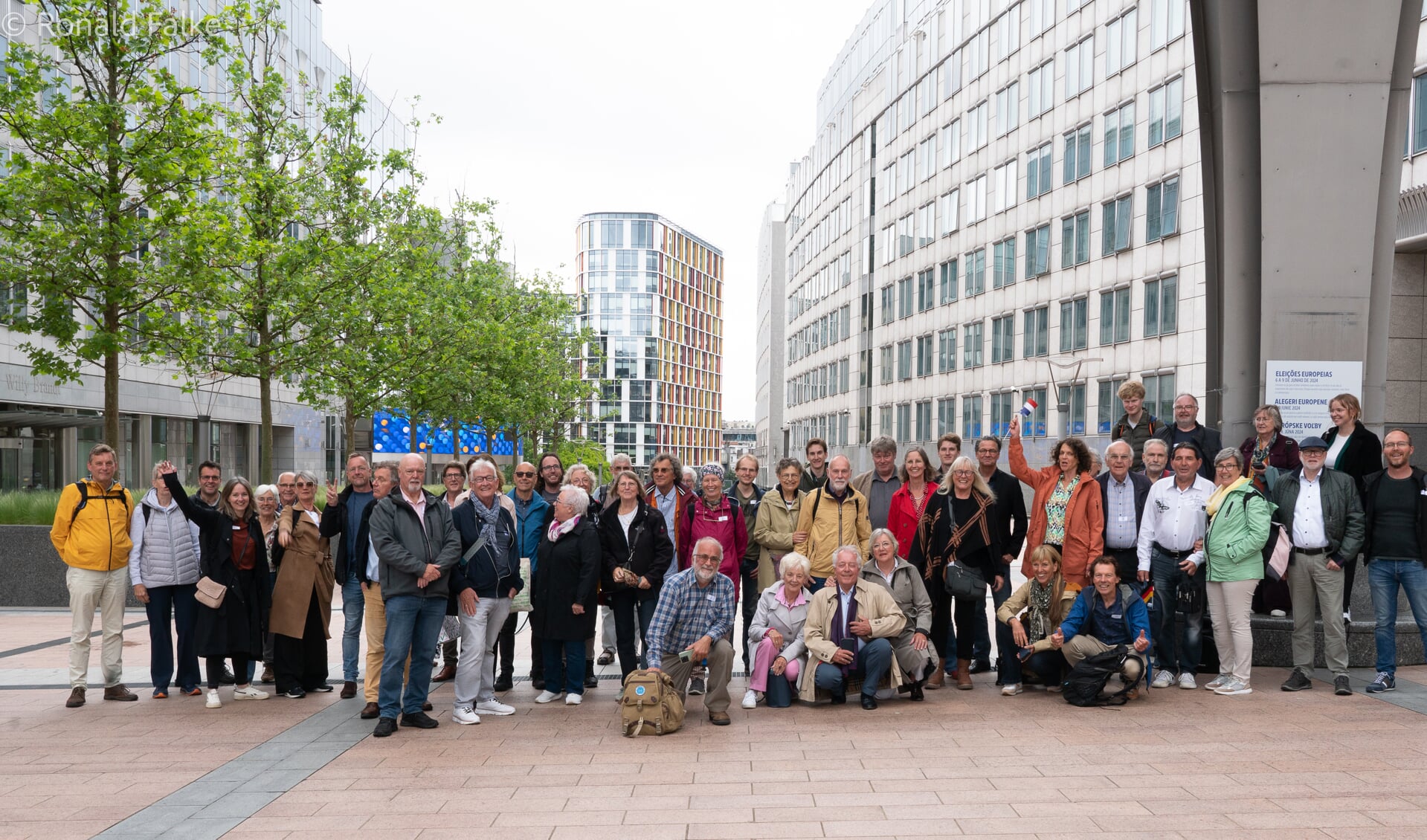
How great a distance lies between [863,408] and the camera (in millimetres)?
64750

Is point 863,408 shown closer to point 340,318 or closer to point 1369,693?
point 340,318

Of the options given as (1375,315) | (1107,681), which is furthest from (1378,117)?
(1107,681)

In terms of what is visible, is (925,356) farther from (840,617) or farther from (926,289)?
(840,617)

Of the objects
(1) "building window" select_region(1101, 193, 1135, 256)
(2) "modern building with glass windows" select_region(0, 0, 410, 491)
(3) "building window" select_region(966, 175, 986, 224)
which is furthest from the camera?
(3) "building window" select_region(966, 175, 986, 224)

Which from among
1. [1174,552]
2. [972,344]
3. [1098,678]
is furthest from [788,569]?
[972,344]

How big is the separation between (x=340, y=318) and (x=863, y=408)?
46479 mm

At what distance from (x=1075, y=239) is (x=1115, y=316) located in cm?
415

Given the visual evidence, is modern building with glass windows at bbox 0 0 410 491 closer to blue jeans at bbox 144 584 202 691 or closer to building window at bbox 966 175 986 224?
blue jeans at bbox 144 584 202 691

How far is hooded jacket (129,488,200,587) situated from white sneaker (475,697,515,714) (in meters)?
2.65

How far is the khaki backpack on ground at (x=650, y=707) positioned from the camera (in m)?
7.86

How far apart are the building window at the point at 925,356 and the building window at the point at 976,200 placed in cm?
700

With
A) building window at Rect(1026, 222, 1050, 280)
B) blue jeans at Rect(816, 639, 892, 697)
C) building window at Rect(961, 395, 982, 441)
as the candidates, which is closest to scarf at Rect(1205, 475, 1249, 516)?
blue jeans at Rect(816, 639, 892, 697)

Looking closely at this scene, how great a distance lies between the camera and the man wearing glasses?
841 centimetres

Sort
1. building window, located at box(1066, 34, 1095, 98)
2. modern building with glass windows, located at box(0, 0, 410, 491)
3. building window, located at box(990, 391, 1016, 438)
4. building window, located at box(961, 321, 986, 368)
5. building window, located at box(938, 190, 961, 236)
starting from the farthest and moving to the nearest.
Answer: building window, located at box(938, 190, 961, 236)
building window, located at box(961, 321, 986, 368)
building window, located at box(990, 391, 1016, 438)
building window, located at box(1066, 34, 1095, 98)
modern building with glass windows, located at box(0, 0, 410, 491)
